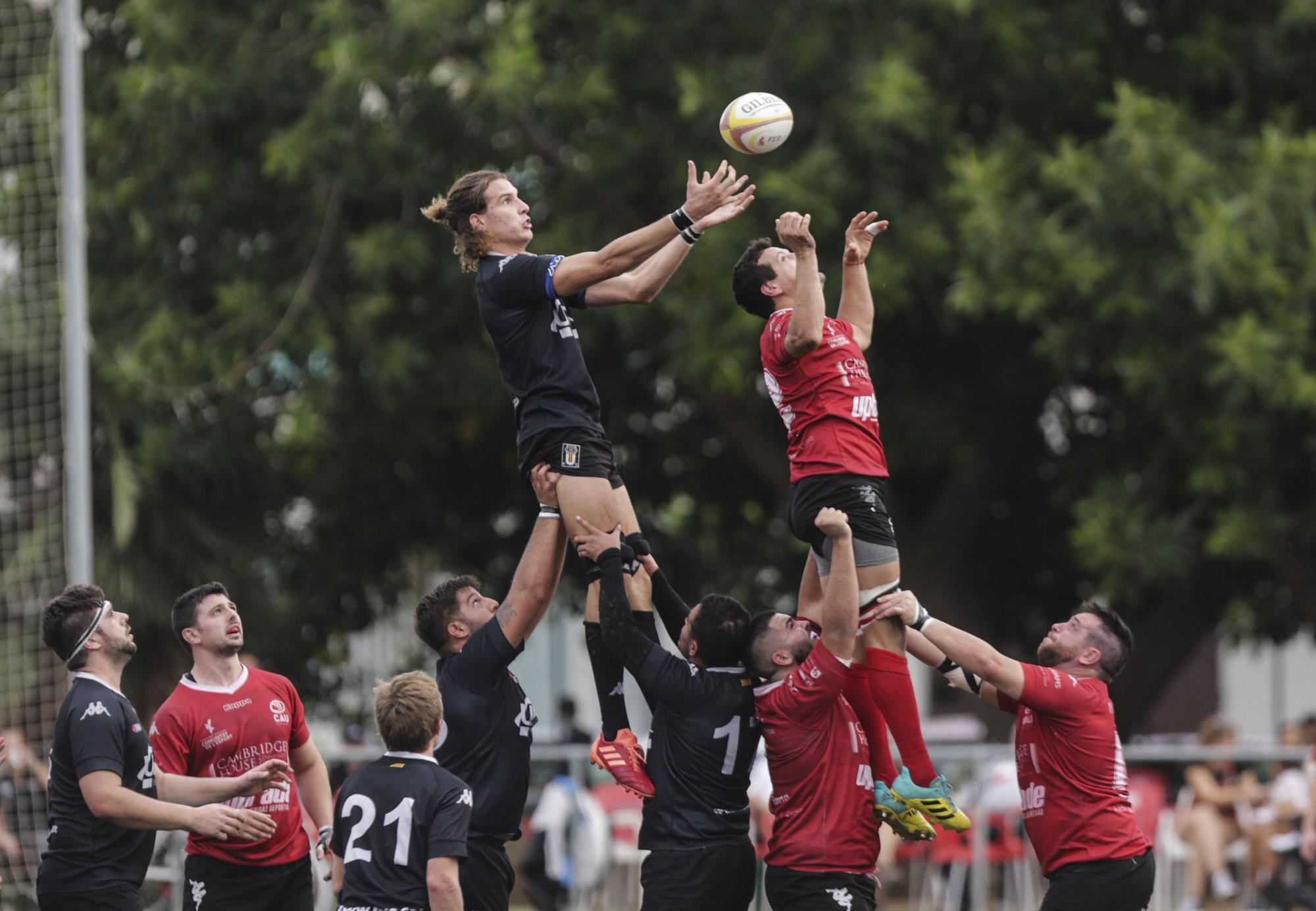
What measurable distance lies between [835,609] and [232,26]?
12.6 metres

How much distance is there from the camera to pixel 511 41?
16547mm

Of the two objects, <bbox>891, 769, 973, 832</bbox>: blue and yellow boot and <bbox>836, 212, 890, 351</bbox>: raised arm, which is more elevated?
<bbox>836, 212, 890, 351</bbox>: raised arm

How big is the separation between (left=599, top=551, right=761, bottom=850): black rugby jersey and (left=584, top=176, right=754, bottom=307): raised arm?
1.16 metres

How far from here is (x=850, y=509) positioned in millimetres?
8492

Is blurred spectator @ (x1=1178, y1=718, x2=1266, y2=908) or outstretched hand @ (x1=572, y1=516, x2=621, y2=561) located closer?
outstretched hand @ (x1=572, y1=516, x2=621, y2=561)

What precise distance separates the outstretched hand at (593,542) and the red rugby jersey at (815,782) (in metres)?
0.97

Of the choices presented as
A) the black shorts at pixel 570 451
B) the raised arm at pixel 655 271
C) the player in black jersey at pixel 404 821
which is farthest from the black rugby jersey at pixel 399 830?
the raised arm at pixel 655 271

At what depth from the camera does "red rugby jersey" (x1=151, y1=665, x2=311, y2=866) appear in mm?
8758

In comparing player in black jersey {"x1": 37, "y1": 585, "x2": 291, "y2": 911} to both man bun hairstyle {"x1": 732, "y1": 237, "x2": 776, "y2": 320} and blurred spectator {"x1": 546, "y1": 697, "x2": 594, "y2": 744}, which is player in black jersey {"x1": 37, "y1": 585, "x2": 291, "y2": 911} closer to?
man bun hairstyle {"x1": 732, "y1": 237, "x2": 776, "y2": 320}

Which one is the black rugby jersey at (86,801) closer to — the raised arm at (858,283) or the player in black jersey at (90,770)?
the player in black jersey at (90,770)

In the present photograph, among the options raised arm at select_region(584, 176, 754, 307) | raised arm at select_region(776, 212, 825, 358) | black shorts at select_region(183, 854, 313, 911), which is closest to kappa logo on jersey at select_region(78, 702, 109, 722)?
black shorts at select_region(183, 854, 313, 911)

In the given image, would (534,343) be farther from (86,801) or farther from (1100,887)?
(1100,887)

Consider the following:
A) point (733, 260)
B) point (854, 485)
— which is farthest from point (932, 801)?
point (733, 260)

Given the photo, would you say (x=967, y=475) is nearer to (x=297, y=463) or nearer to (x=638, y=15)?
(x=638, y=15)
